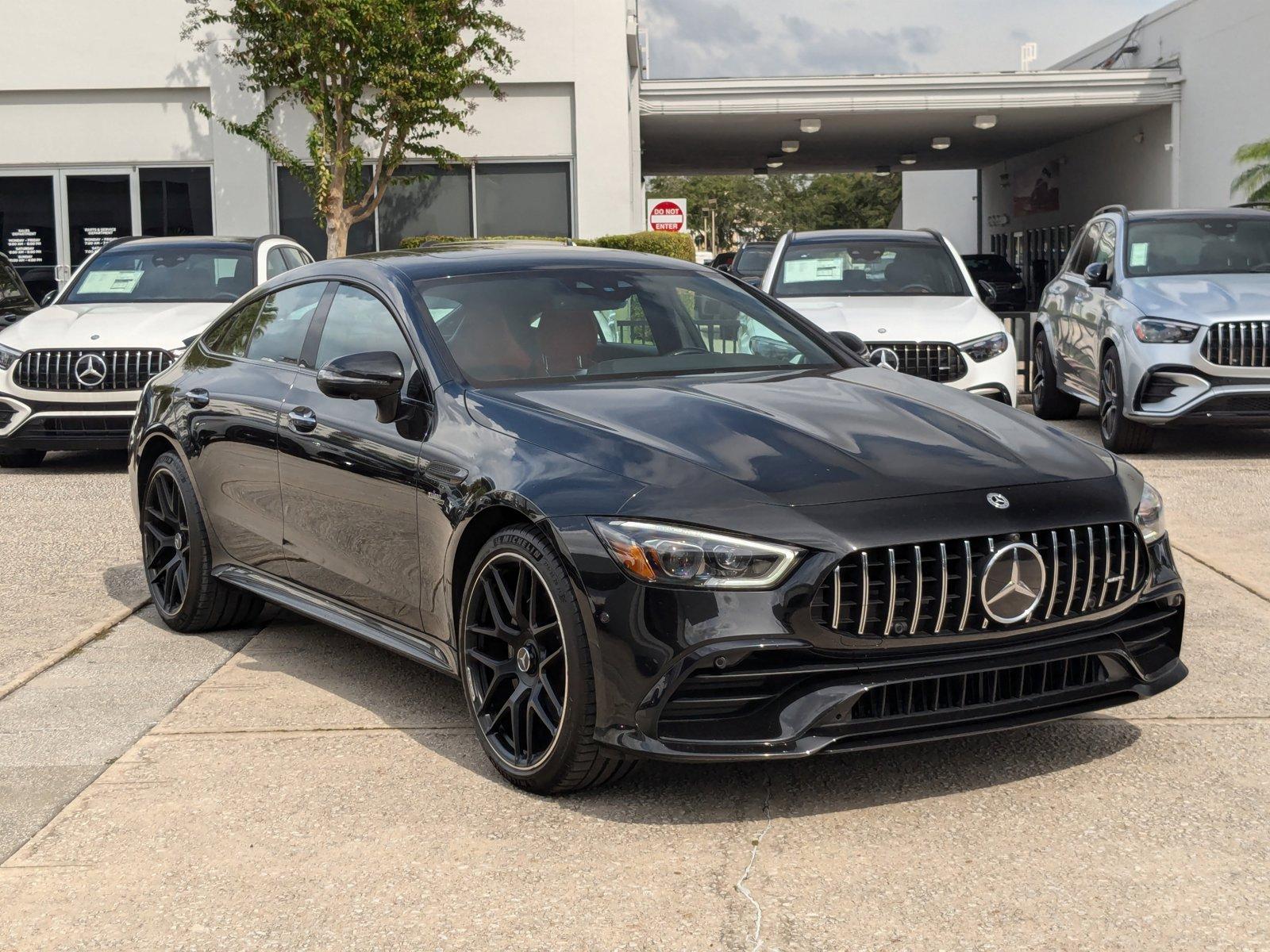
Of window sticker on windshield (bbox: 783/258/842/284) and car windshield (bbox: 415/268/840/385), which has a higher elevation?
window sticker on windshield (bbox: 783/258/842/284)

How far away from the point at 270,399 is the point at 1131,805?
333 centimetres

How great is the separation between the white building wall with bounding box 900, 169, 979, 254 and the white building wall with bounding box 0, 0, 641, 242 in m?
27.9

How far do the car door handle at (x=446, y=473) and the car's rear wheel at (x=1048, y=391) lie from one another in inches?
406

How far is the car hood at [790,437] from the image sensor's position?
165 inches

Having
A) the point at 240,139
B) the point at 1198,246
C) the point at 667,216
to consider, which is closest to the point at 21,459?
the point at 1198,246

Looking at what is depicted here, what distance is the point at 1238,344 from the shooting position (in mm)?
11328

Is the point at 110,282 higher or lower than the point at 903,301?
higher

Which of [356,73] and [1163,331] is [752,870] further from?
[356,73]

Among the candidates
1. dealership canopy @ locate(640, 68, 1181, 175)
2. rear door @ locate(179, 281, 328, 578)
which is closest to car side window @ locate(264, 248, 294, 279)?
rear door @ locate(179, 281, 328, 578)

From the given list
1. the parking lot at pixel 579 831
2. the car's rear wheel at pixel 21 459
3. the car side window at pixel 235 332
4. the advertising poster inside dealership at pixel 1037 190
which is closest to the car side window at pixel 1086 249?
the parking lot at pixel 579 831

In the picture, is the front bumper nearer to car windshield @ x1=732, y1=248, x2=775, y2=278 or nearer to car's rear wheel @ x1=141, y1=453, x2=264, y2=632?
car's rear wheel @ x1=141, y1=453, x2=264, y2=632

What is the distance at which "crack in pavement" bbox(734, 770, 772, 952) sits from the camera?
3.46m

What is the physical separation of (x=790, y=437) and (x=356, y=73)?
19.2m

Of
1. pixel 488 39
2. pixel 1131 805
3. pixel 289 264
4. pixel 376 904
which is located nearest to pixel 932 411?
pixel 1131 805
